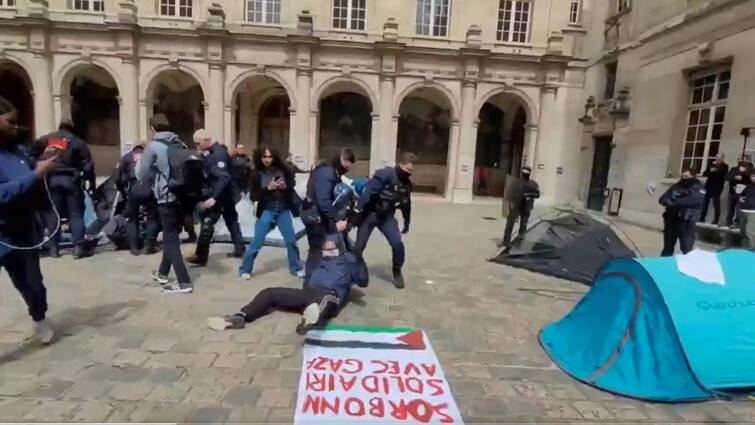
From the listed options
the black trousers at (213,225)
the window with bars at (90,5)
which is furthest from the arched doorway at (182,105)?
the black trousers at (213,225)

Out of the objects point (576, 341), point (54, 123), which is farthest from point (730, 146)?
point (54, 123)

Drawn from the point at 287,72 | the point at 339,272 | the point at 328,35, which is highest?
the point at 328,35

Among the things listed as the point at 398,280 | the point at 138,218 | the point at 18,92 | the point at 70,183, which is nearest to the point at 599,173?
the point at 398,280

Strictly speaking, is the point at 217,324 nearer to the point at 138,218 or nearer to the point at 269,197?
the point at 269,197

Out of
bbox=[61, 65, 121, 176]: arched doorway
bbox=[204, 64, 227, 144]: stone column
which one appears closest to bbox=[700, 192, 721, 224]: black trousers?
bbox=[204, 64, 227, 144]: stone column

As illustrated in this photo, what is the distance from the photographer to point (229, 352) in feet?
12.1

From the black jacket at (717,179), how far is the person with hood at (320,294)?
1007 centimetres

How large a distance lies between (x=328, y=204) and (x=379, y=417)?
248cm

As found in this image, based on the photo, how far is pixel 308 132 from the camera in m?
18.0

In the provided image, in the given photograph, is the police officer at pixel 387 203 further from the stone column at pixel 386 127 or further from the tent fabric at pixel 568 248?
the stone column at pixel 386 127

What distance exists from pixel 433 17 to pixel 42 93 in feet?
54.3

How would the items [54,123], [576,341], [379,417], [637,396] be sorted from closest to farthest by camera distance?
1. [379,417]
2. [637,396]
3. [576,341]
4. [54,123]

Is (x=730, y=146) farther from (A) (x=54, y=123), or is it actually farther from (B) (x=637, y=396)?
(A) (x=54, y=123)

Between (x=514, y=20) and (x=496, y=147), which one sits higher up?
(x=514, y=20)
